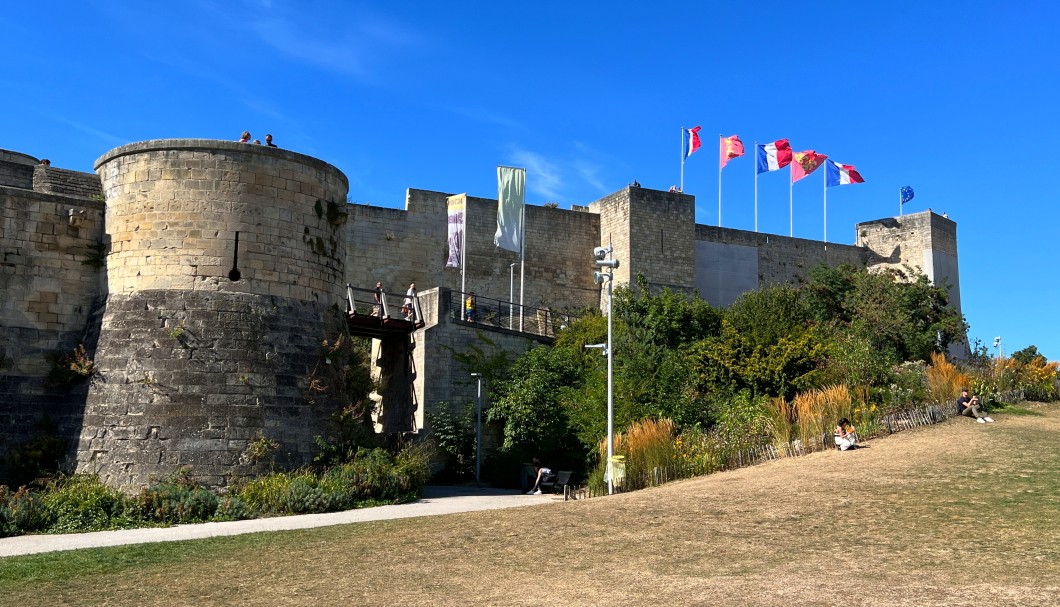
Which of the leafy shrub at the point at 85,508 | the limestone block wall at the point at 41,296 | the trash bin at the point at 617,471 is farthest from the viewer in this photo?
the trash bin at the point at 617,471

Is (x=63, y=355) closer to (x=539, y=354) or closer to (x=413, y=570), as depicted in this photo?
(x=413, y=570)

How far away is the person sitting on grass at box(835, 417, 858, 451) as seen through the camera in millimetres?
16938

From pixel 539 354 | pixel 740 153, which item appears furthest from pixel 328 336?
pixel 740 153

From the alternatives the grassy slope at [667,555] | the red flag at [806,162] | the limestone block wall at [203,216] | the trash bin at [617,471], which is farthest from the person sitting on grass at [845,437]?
the red flag at [806,162]

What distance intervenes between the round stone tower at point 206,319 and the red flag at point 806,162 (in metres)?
25.3

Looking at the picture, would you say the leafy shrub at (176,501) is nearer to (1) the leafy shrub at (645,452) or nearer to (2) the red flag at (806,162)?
(1) the leafy shrub at (645,452)

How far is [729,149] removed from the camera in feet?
117

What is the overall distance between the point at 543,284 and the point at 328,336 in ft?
50.1

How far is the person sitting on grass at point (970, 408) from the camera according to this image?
19986 millimetres

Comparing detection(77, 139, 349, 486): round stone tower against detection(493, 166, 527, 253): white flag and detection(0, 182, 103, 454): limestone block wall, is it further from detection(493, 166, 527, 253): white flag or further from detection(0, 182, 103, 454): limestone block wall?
detection(493, 166, 527, 253): white flag

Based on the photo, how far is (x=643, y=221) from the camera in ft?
104

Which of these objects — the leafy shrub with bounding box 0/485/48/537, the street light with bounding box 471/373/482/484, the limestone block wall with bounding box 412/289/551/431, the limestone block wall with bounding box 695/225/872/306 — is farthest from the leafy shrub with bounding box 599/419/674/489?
the limestone block wall with bounding box 695/225/872/306

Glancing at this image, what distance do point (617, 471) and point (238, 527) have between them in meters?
6.55

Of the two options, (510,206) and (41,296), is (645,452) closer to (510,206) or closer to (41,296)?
(41,296)
